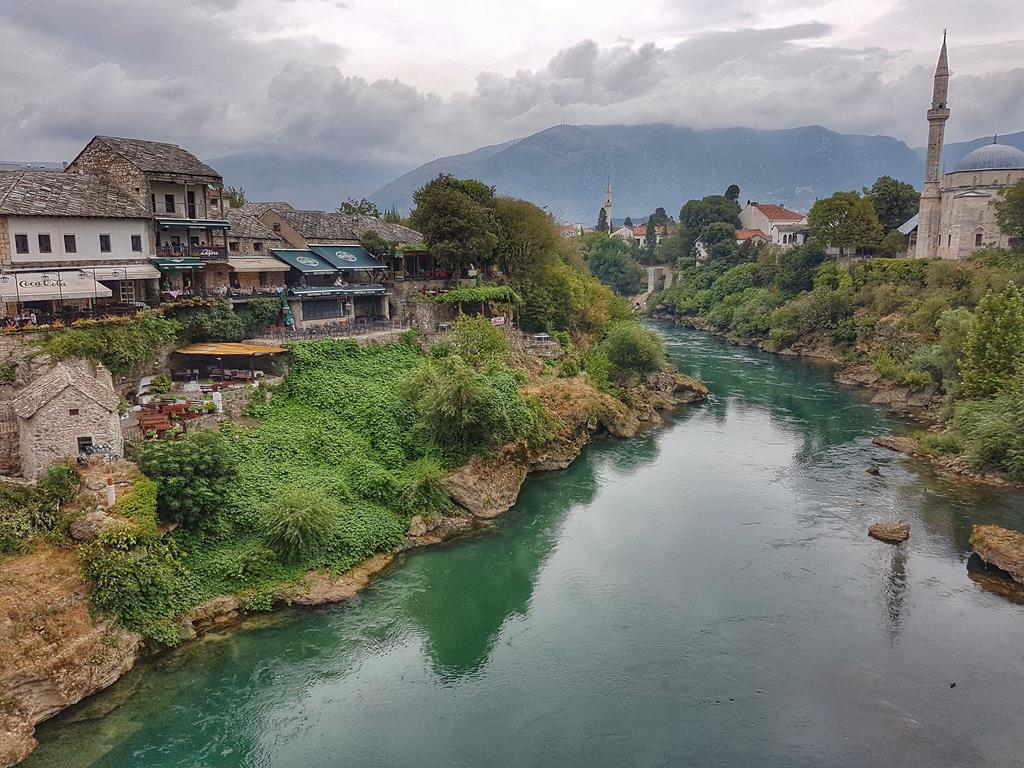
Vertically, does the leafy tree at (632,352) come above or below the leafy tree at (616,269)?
below

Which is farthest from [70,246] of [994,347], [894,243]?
[894,243]

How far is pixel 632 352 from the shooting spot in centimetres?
4662

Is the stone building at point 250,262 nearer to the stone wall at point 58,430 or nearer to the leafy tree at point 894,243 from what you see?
the stone wall at point 58,430

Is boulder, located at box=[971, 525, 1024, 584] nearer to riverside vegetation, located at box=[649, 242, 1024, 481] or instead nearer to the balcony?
riverside vegetation, located at box=[649, 242, 1024, 481]

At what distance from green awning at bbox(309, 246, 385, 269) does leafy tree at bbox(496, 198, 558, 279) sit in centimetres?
864

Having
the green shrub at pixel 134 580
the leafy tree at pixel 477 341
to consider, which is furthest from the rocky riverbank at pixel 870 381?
the green shrub at pixel 134 580

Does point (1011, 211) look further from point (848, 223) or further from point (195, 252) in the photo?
point (195, 252)

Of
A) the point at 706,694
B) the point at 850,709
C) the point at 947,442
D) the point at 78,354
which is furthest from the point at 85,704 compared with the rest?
the point at 947,442

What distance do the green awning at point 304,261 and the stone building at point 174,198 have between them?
12.8 feet

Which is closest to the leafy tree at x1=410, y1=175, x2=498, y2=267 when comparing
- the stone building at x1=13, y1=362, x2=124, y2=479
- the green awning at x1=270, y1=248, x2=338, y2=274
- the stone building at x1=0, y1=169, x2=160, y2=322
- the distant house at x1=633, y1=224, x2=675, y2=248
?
the green awning at x1=270, y1=248, x2=338, y2=274

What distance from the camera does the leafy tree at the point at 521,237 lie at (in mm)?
47875

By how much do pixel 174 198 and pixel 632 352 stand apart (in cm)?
2777

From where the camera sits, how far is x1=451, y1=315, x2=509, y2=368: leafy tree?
37406 millimetres

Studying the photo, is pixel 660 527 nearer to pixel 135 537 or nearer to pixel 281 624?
pixel 281 624
